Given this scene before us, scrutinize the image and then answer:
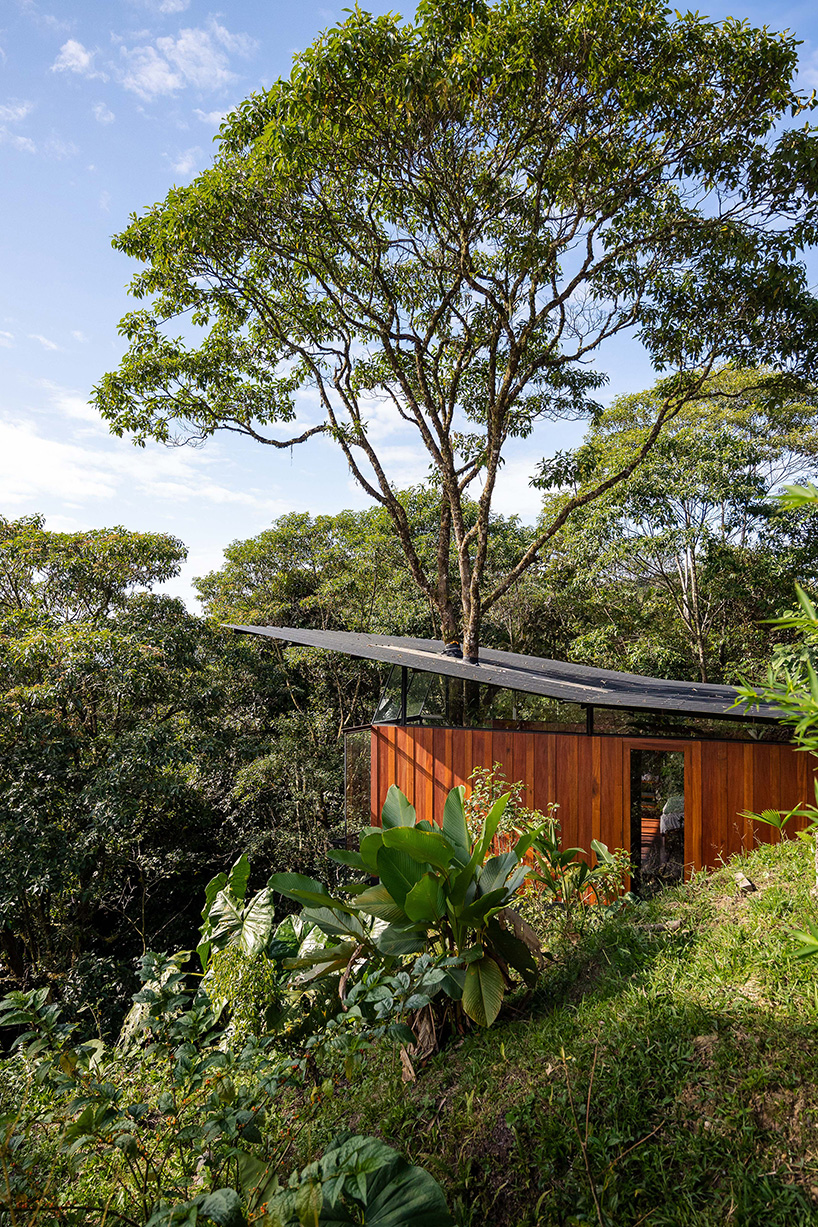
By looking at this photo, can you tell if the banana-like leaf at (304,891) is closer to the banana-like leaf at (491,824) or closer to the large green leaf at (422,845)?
the large green leaf at (422,845)

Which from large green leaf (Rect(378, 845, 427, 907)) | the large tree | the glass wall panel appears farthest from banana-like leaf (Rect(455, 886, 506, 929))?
the glass wall panel

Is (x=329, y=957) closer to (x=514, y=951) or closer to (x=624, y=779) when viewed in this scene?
(x=514, y=951)

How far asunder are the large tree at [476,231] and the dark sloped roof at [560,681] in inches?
32.3

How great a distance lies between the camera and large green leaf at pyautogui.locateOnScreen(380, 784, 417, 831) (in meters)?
3.20

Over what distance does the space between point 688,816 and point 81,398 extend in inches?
335

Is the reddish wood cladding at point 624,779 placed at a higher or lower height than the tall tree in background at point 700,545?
lower

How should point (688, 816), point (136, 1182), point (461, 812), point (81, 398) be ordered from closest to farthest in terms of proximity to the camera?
point (136, 1182) < point (461, 812) < point (688, 816) < point (81, 398)

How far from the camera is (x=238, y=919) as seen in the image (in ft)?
11.0

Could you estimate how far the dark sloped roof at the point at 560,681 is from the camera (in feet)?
14.8

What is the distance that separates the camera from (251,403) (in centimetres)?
926

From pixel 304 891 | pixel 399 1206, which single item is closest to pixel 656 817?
pixel 304 891

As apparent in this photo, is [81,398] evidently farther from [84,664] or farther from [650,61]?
[650,61]

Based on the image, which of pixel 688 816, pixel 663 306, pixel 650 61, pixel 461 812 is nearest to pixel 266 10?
pixel 650 61

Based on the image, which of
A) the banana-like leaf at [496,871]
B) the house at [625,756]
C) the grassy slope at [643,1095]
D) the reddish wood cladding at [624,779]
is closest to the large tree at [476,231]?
the house at [625,756]
